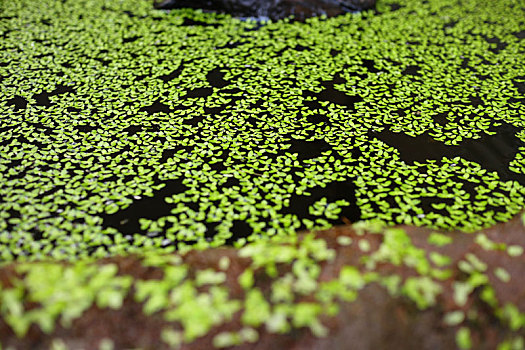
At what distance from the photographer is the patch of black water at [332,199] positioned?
8.93ft

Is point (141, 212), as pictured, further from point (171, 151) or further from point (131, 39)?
point (131, 39)

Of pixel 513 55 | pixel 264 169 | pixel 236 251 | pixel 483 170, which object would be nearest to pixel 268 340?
pixel 236 251

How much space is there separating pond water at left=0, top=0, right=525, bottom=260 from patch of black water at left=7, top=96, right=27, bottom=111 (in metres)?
0.04

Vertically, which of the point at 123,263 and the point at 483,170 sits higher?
the point at 123,263

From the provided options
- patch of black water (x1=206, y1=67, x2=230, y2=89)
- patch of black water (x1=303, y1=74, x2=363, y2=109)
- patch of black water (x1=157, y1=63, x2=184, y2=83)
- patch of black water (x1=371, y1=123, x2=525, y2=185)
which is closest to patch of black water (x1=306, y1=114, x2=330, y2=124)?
patch of black water (x1=303, y1=74, x2=363, y2=109)

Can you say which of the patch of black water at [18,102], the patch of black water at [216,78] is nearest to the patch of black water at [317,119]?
the patch of black water at [216,78]

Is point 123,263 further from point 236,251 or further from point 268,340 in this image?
point 268,340

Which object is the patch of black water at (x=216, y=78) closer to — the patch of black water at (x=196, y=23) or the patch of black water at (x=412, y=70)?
the patch of black water at (x=196, y=23)

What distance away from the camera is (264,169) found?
308 cm

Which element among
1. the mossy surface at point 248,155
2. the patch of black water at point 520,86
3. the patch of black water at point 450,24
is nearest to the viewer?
the mossy surface at point 248,155

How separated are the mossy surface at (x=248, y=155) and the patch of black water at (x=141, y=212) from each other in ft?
0.04

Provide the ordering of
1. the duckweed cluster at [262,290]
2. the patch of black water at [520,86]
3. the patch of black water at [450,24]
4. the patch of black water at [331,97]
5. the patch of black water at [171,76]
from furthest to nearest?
1. the patch of black water at [450,24]
2. the patch of black water at [171,76]
3. the patch of black water at [520,86]
4. the patch of black water at [331,97]
5. the duckweed cluster at [262,290]

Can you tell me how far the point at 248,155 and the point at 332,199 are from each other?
76cm

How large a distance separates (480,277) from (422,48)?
370cm
